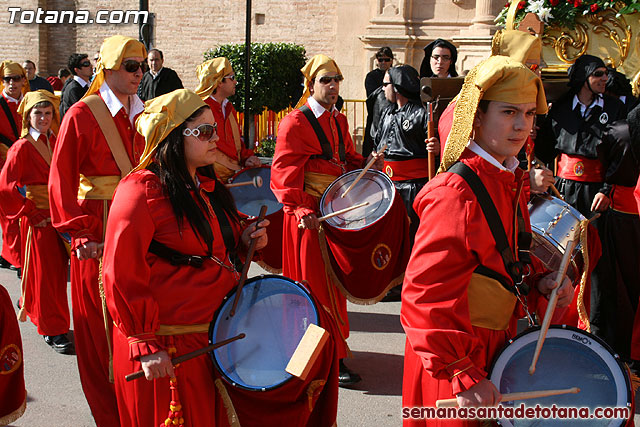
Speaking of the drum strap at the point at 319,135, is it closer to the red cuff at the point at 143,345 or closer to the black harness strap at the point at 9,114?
the red cuff at the point at 143,345

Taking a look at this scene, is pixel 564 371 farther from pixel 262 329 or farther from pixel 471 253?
pixel 262 329

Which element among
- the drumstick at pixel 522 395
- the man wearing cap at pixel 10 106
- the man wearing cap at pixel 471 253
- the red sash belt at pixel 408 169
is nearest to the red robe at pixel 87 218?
the man wearing cap at pixel 471 253

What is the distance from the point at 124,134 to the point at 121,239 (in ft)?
6.19

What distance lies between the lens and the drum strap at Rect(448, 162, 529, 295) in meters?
2.93

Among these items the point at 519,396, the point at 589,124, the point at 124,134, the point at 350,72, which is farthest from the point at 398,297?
the point at 350,72

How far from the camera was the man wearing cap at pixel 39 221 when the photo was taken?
21.9 feet

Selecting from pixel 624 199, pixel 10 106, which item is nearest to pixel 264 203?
pixel 624 199

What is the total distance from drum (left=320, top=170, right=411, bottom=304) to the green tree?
9.70 m

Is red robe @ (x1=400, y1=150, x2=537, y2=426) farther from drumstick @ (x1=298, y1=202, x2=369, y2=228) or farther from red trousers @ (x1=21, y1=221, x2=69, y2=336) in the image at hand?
red trousers @ (x1=21, y1=221, x2=69, y2=336)

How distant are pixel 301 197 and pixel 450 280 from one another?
3115mm

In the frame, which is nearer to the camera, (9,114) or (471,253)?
(471,253)

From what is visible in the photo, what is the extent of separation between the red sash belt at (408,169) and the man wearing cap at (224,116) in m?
1.30

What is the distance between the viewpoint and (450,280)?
9.25ft

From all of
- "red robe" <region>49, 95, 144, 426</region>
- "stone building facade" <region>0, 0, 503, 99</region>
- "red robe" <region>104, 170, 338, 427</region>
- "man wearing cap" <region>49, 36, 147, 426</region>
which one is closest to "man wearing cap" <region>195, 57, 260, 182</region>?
"man wearing cap" <region>49, 36, 147, 426</region>
